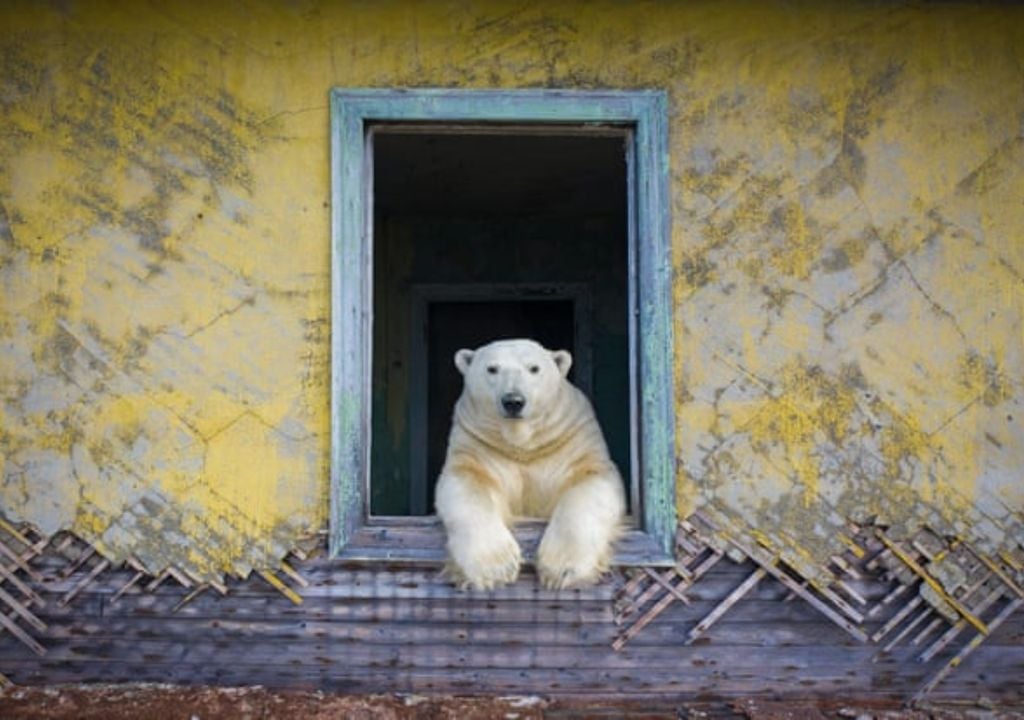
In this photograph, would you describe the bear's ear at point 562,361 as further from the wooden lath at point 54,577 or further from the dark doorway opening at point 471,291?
the dark doorway opening at point 471,291

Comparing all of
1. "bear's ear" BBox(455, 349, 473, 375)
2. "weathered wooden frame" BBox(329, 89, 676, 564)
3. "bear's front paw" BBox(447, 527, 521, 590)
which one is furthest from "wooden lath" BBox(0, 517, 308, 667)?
"bear's ear" BBox(455, 349, 473, 375)

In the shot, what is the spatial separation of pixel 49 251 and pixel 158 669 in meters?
1.57

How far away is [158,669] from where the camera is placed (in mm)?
3523

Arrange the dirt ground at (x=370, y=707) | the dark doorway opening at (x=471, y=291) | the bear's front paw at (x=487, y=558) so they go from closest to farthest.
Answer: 1. the bear's front paw at (x=487, y=558)
2. the dirt ground at (x=370, y=707)
3. the dark doorway opening at (x=471, y=291)

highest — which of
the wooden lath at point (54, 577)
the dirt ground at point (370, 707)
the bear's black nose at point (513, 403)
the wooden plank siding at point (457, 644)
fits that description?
the bear's black nose at point (513, 403)

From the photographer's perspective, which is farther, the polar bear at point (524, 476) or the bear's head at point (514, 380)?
the bear's head at point (514, 380)

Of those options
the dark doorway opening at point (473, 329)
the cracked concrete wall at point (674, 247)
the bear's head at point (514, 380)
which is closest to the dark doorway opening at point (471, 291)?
the dark doorway opening at point (473, 329)

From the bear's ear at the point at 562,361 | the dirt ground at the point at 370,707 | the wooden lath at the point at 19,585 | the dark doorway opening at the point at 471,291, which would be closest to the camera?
the dirt ground at the point at 370,707

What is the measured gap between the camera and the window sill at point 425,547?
11.4 ft

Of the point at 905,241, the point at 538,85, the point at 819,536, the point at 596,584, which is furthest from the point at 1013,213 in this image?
the point at 596,584

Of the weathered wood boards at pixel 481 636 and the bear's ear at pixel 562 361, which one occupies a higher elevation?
the bear's ear at pixel 562 361

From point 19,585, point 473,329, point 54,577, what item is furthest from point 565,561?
point 473,329

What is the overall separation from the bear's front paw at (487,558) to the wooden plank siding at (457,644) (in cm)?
25

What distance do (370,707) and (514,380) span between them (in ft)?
4.14
